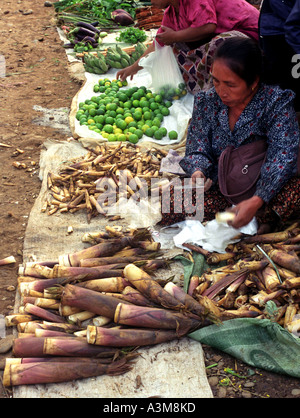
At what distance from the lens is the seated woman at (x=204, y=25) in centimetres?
427

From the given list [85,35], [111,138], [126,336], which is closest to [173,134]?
[111,138]

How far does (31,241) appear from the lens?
3.38 meters

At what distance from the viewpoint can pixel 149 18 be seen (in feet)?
24.7

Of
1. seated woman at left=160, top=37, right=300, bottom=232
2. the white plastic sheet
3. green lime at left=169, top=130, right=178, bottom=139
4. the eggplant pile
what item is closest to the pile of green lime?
green lime at left=169, top=130, right=178, bottom=139

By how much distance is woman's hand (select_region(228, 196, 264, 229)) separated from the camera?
2.80 m

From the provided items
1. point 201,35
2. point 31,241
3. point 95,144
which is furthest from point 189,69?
point 31,241

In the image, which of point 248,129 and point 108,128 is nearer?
point 248,129

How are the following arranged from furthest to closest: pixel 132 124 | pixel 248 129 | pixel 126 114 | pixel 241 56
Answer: pixel 126 114 < pixel 132 124 < pixel 248 129 < pixel 241 56

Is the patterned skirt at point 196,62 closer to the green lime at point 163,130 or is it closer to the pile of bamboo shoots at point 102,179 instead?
the green lime at point 163,130

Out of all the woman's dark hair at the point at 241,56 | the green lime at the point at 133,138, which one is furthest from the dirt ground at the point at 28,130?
the woman's dark hair at the point at 241,56

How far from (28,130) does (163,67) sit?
164cm

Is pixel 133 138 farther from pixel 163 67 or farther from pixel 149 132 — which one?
pixel 163 67

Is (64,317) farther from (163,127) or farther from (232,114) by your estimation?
(163,127)
